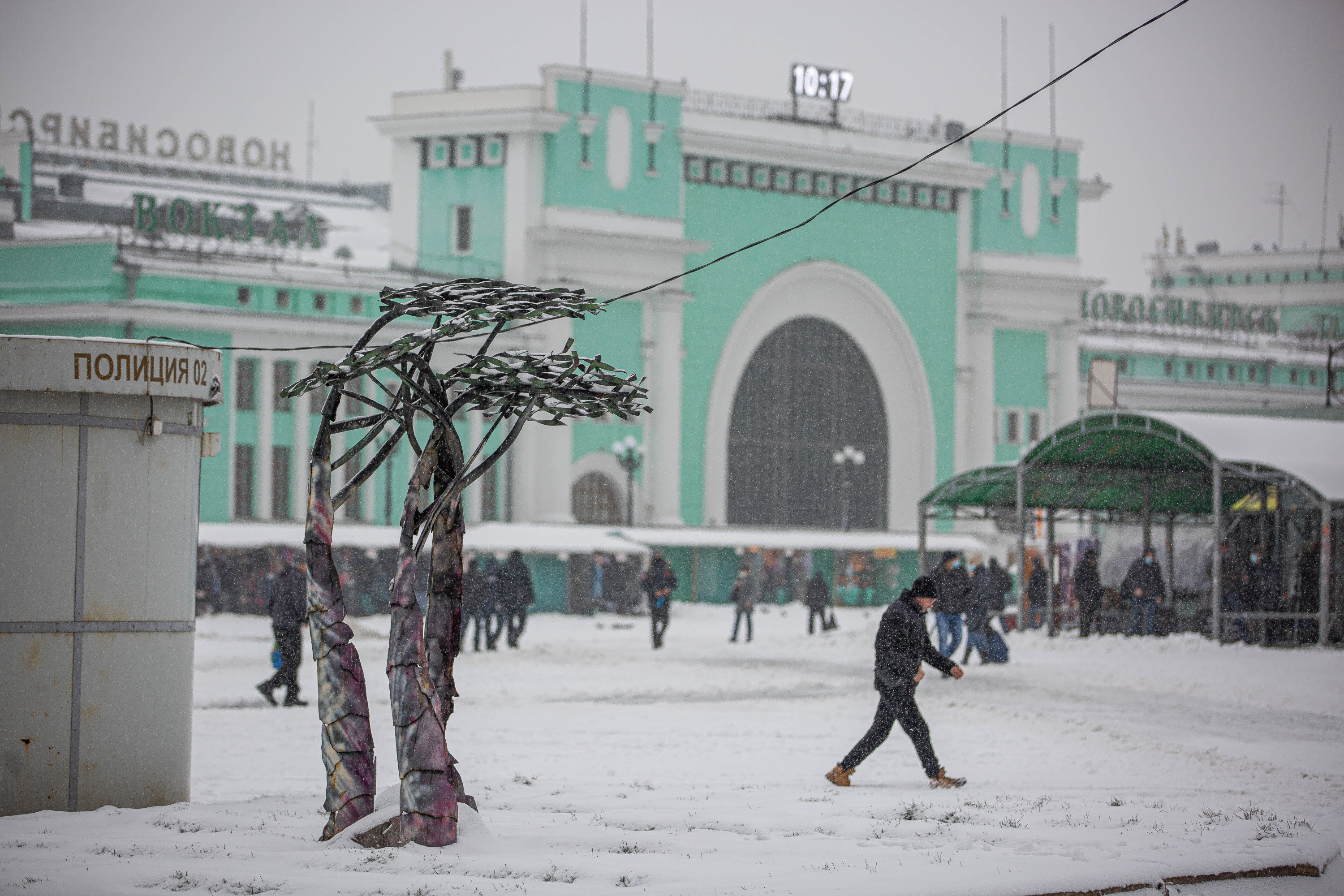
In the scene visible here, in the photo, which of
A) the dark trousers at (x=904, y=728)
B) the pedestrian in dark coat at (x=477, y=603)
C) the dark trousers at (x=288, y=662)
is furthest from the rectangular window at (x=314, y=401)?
the dark trousers at (x=904, y=728)

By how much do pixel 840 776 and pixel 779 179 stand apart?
47052 millimetres

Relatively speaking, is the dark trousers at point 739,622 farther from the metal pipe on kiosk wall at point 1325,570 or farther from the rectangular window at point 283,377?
the rectangular window at point 283,377

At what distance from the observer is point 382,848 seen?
8.80 meters

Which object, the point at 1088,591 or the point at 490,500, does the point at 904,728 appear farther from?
the point at 490,500

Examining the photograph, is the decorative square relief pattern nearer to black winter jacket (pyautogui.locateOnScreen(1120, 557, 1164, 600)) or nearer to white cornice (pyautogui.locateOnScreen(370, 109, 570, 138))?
white cornice (pyautogui.locateOnScreen(370, 109, 570, 138))

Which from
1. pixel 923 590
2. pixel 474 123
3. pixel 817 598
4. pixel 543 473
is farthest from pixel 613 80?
pixel 923 590

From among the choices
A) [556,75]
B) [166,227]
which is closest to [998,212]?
[556,75]

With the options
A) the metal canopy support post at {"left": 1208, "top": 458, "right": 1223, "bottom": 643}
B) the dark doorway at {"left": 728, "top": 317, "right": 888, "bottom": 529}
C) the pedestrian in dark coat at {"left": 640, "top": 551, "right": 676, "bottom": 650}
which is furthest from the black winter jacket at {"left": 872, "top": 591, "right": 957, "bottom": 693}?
the dark doorway at {"left": 728, "top": 317, "right": 888, "bottom": 529}

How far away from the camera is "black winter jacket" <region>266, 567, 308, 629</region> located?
17.9 metres

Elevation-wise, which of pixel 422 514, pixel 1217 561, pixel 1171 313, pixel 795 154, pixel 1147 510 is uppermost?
pixel 795 154

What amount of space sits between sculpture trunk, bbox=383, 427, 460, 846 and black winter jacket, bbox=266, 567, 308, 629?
28.8 feet

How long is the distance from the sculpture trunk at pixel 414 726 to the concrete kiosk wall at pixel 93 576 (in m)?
1.97

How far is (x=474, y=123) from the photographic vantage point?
2125 inches

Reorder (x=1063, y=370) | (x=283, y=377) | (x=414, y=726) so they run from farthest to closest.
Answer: (x=1063, y=370)
(x=283, y=377)
(x=414, y=726)
